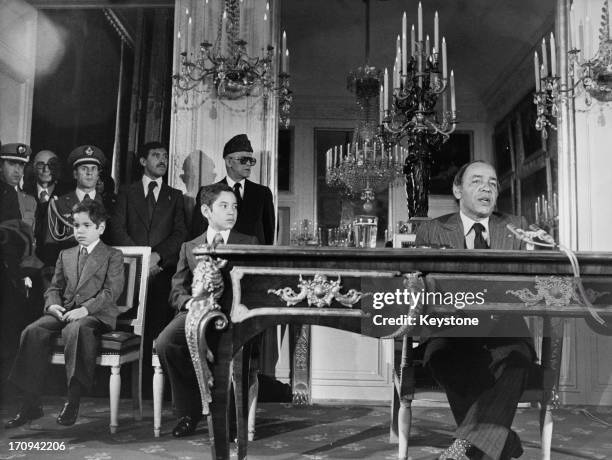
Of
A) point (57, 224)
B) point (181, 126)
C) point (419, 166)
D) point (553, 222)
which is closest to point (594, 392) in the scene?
point (553, 222)

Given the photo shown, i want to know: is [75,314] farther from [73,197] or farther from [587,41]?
[587,41]

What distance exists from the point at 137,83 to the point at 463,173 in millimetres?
2237

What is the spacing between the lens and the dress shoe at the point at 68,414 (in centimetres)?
336

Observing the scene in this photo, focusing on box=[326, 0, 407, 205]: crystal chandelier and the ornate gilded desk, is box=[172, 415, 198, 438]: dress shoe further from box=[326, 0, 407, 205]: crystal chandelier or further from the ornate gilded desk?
box=[326, 0, 407, 205]: crystal chandelier

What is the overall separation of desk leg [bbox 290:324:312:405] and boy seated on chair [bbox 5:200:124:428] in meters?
1.31

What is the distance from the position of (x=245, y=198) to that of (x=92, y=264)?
991mm

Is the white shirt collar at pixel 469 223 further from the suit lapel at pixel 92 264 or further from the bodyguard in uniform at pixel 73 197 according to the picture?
the bodyguard in uniform at pixel 73 197

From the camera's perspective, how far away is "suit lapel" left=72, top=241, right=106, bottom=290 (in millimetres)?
3684

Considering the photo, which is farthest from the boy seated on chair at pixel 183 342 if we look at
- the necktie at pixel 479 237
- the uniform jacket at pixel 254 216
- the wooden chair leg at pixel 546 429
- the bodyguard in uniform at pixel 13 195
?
the wooden chair leg at pixel 546 429

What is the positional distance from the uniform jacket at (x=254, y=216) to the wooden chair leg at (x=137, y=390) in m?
0.85

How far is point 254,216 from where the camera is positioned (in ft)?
13.0

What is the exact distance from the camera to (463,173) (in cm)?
308

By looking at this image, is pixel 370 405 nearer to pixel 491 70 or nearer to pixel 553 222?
pixel 553 222

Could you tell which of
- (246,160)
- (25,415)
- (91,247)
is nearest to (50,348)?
(25,415)
